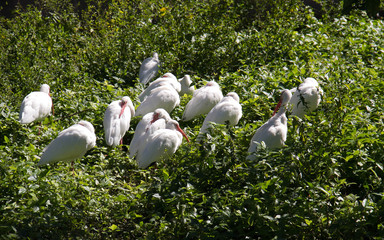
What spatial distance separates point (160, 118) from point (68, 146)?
1.40 meters

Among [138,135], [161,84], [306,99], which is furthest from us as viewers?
[161,84]

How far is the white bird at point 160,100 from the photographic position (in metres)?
6.44

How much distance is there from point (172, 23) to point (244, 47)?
139 cm

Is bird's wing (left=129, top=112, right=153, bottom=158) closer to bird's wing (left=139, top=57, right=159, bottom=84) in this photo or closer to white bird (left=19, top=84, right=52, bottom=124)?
white bird (left=19, top=84, right=52, bottom=124)

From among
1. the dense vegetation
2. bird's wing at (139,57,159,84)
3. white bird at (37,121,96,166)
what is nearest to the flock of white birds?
white bird at (37,121,96,166)

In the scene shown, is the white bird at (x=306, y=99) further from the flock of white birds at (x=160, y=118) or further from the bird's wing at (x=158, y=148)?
the bird's wing at (x=158, y=148)

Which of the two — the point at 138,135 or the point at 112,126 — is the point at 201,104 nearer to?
the point at 138,135

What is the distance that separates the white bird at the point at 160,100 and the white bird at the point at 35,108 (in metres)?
1.21

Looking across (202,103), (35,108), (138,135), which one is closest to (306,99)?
(202,103)

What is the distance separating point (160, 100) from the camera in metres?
6.42

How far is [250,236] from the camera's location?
350 cm

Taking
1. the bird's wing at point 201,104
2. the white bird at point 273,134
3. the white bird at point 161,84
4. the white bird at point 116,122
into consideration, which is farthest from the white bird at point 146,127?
the white bird at point 273,134

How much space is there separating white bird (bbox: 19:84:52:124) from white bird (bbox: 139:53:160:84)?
6.33 ft

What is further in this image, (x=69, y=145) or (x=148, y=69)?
Answer: (x=148, y=69)
